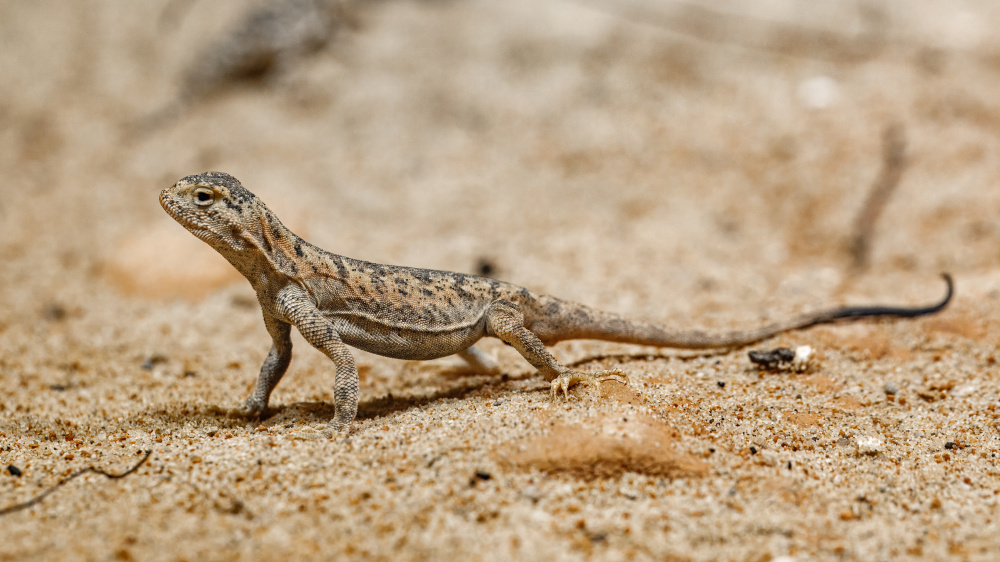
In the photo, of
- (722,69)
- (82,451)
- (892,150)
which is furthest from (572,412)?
(722,69)

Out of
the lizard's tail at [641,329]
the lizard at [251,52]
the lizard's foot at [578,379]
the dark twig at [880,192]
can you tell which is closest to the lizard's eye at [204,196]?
the lizard's tail at [641,329]

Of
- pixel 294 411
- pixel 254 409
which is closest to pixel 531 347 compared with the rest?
pixel 294 411

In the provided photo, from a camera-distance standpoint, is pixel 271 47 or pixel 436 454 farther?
pixel 271 47

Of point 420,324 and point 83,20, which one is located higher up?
point 83,20

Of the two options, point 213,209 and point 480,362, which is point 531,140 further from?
point 213,209

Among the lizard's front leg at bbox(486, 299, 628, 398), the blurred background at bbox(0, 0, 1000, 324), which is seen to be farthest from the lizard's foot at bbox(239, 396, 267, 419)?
the blurred background at bbox(0, 0, 1000, 324)

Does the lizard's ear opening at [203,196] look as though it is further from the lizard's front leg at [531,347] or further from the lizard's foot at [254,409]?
the lizard's front leg at [531,347]

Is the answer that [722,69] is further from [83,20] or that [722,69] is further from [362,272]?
[83,20]
